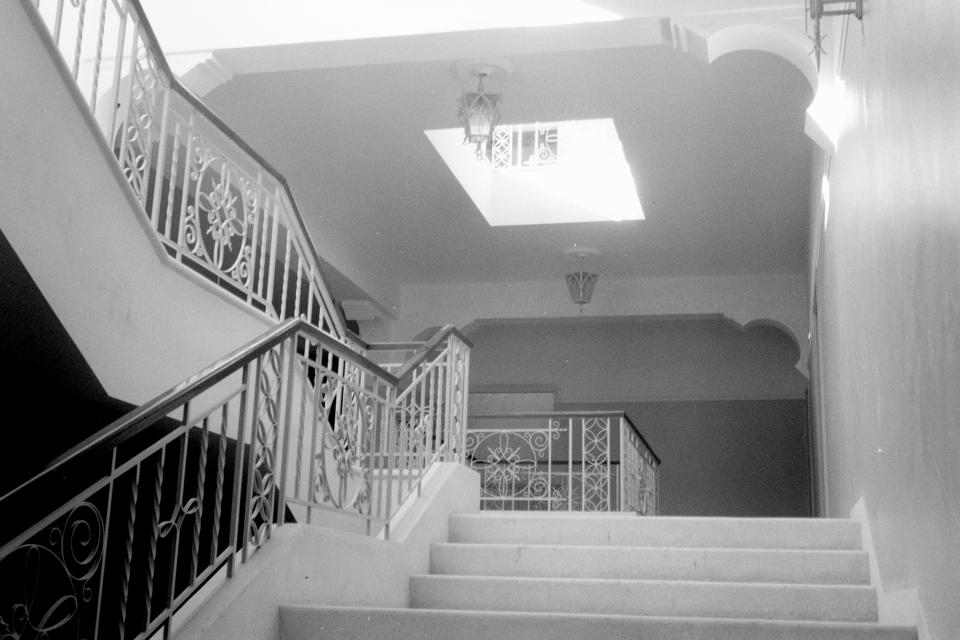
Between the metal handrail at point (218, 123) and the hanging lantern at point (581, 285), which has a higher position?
the hanging lantern at point (581, 285)

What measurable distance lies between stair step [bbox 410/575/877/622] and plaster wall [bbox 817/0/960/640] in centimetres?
27

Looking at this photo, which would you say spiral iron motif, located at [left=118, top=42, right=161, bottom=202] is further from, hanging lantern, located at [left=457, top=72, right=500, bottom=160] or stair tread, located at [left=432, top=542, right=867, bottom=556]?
hanging lantern, located at [left=457, top=72, right=500, bottom=160]

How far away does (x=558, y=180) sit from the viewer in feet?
36.0

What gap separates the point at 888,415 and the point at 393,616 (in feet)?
5.95

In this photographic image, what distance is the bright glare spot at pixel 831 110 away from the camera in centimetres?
489

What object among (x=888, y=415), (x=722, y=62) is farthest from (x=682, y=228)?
(x=888, y=415)

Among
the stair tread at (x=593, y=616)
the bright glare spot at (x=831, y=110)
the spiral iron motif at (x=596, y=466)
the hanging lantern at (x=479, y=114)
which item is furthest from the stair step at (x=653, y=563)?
the spiral iron motif at (x=596, y=466)

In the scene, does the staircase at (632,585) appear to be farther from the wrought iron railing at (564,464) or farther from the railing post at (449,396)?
the wrought iron railing at (564,464)

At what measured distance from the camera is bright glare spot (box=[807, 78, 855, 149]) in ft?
16.0

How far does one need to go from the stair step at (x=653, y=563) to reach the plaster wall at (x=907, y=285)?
14.4 inches

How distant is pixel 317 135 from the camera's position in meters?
8.98

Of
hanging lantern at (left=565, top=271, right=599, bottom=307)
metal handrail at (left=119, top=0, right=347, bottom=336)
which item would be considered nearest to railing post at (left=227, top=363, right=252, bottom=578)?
metal handrail at (left=119, top=0, right=347, bottom=336)

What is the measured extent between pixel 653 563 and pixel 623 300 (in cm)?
807

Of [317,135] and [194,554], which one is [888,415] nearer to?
[194,554]
